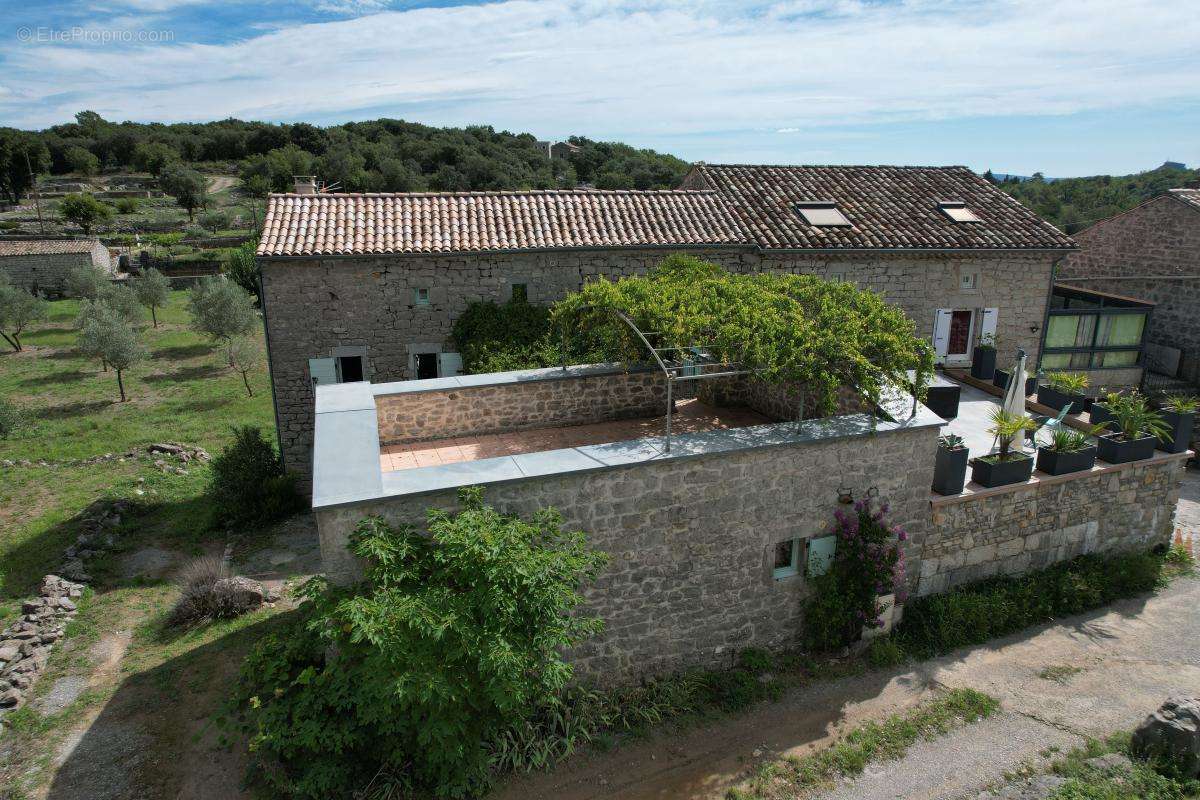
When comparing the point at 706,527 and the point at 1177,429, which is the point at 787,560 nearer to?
the point at 706,527

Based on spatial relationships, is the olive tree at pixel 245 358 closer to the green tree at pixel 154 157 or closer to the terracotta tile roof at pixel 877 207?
the terracotta tile roof at pixel 877 207

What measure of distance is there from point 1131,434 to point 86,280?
1610 inches

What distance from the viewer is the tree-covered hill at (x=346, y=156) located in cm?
5097

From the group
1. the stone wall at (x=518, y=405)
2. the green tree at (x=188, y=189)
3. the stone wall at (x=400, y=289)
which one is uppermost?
the green tree at (x=188, y=189)

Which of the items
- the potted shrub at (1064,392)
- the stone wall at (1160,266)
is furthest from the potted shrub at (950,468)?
the stone wall at (1160,266)

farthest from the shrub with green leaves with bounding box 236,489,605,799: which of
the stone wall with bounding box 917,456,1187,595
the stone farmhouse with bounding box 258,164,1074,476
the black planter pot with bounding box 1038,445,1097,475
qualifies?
the stone farmhouse with bounding box 258,164,1074,476

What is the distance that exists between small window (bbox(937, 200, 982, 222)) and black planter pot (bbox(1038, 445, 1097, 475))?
8.98 m

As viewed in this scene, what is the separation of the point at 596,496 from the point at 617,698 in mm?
2682

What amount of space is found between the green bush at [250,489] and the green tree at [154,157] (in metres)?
63.8

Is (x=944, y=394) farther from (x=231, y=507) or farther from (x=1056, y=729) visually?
(x=231, y=507)

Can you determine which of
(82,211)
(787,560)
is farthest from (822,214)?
(82,211)

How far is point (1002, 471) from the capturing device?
34.3 ft

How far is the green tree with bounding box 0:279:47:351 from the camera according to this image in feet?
91.7

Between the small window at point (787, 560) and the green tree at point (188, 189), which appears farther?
the green tree at point (188, 189)
